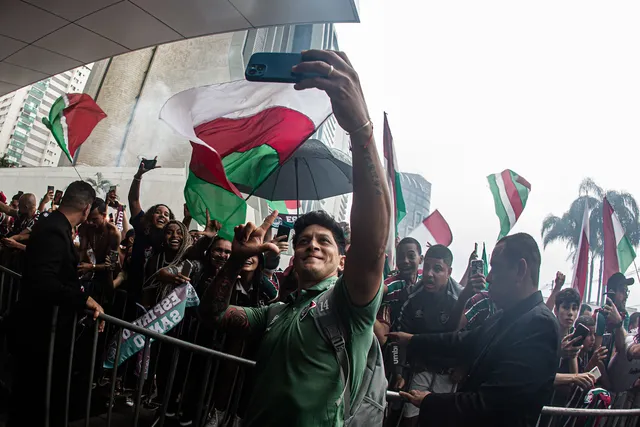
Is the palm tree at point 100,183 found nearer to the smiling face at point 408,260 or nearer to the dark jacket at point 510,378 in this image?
the smiling face at point 408,260

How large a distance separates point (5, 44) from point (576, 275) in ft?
27.9

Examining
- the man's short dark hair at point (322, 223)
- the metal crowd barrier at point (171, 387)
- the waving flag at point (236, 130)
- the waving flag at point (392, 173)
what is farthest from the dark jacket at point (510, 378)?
the waving flag at point (392, 173)

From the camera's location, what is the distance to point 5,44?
5625 mm

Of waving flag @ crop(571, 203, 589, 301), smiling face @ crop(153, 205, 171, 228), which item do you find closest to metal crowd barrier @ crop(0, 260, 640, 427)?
smiling face @ crop(153, 205, 171, 228)

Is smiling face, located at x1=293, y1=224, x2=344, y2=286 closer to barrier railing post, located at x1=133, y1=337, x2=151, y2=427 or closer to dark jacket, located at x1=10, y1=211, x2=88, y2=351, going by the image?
barrier railing post, located at x1=133, y1=337, x2=151, y2=427

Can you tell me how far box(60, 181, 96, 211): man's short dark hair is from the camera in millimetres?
2984

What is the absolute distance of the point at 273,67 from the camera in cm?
123

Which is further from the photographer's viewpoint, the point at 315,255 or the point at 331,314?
the point at 315,255

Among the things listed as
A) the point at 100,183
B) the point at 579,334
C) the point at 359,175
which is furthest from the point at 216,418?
the point at 100,183

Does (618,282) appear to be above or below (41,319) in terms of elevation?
→ above

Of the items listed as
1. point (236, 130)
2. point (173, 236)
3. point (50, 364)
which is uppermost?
point (236, 130)

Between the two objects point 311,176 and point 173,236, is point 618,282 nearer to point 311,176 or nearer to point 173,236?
point 311,176

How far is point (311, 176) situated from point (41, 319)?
3.51 m

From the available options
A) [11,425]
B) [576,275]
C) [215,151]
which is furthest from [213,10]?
[576,275]
